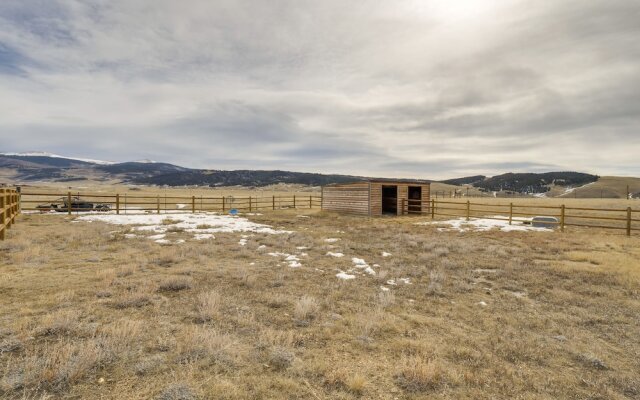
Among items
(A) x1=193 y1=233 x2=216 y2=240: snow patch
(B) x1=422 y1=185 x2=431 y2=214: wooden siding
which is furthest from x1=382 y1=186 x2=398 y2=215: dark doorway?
(A) x1=193 y1=233 x2=216 y2=240: snow patch

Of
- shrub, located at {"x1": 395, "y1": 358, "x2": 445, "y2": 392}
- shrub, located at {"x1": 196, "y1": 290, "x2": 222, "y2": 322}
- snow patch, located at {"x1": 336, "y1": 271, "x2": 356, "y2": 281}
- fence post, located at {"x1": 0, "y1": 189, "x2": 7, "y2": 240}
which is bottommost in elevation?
snow patch, located at {"x1": 336, "y1": 271, "x2": 356, "y2": 281}

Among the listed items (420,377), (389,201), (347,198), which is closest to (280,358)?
(420,377)

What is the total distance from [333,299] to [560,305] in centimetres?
534

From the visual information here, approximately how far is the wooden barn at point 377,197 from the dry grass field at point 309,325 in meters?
16.2

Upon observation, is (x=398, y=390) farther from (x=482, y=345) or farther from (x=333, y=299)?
(x=333, y=299)

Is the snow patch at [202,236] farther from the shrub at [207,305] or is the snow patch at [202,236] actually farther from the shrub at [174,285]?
the shrub at [207,305]

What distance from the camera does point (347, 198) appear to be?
3042 centimetres

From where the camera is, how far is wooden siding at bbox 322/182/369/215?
2827 centimetres

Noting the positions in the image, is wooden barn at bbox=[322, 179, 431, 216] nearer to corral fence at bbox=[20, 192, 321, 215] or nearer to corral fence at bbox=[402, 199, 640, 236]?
corral fence at bbox=[402, 199, 640, 236]

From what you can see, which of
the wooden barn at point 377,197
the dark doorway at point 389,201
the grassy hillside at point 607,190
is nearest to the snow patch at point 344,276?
the wooden barn at point 377,197

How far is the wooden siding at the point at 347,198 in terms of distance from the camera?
2827cm

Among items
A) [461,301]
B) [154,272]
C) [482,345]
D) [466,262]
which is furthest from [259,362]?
[466,262]

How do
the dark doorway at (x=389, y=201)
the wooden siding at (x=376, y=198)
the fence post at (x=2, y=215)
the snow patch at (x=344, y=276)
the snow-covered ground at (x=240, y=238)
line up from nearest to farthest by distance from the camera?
the snow patch at (x=344, y=276)
the snow-covered ground at (x=240, y=238)
the fence post at (x=2, y=215)
the wooden siding at (x=376, y=198)
the dark doorway at (x=389, y=201)

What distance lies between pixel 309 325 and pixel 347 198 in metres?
25.0
